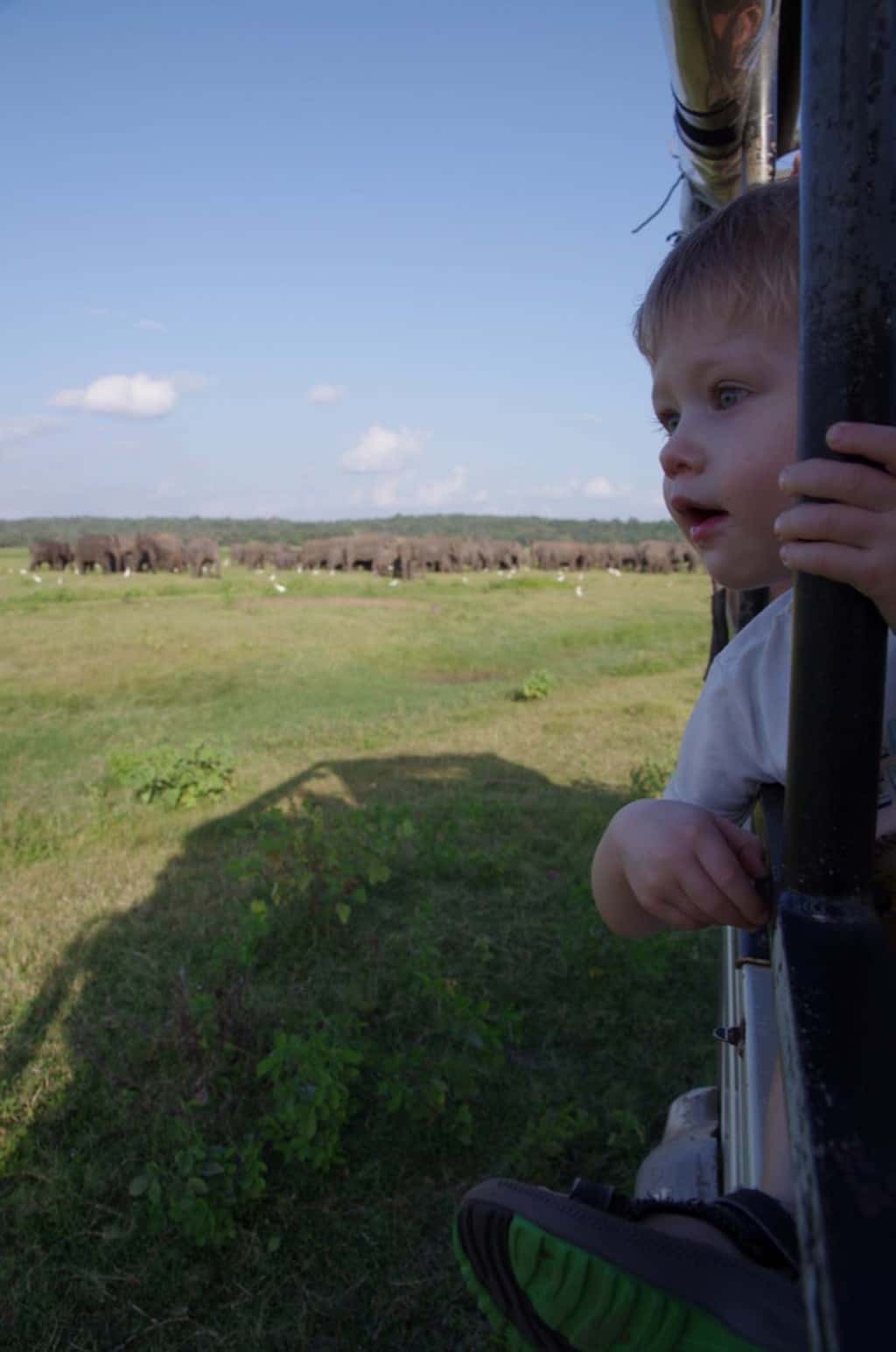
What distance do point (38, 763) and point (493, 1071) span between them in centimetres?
677

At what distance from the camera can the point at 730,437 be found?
1250 mm

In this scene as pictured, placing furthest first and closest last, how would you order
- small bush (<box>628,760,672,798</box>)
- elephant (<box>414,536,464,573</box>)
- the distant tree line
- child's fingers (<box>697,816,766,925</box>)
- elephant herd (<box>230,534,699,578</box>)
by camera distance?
the distant tree line, elephant (<box>414,536,464,573</box>), elephant herd (<box>230,534,699,578</box>), small bush (<box>628,760,672,798</box>), child's fingers (<box>697,816,766,925</box>)

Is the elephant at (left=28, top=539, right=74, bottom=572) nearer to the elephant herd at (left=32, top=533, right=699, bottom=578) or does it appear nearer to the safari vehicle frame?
the elephant herd at (left=32, top=533, right=699, bottom=578)

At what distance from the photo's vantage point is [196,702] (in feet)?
41.8

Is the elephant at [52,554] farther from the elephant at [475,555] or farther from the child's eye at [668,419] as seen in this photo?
the child's eye at [668,419]

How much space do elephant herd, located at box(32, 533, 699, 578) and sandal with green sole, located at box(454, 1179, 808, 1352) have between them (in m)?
36.5

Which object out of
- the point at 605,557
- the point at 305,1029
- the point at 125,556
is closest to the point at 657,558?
the point at 605,557

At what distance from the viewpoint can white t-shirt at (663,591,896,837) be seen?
1.34 meters

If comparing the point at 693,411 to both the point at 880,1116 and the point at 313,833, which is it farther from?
the point at 313,833

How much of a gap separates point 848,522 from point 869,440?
0.07 metres

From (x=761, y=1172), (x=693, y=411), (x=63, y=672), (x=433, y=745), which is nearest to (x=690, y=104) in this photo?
(x=693, y=411)

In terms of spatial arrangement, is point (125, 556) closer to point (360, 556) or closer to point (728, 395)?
point (360, 556)

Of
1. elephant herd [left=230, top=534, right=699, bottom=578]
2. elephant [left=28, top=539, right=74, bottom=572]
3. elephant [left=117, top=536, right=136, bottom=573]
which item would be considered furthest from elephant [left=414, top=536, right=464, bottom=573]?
elephant [left=28, top=539, right=74, bottom=572]

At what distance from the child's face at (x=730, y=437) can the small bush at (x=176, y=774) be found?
6.55 meters
